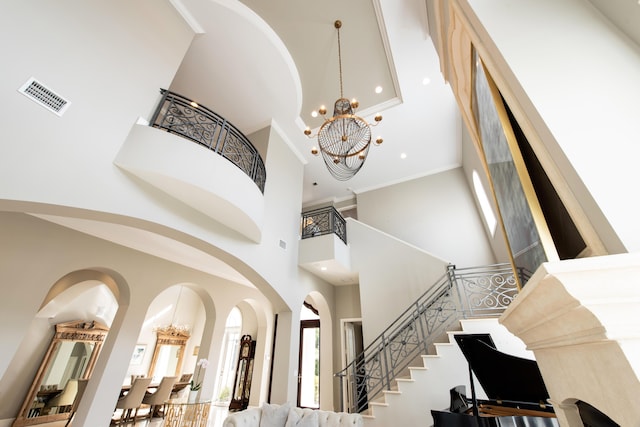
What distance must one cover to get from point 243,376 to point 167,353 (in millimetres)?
2737

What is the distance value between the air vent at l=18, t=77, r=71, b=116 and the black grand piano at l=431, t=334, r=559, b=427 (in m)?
4.44

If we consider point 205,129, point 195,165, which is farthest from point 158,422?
point 205,129

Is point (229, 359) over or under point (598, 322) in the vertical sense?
over

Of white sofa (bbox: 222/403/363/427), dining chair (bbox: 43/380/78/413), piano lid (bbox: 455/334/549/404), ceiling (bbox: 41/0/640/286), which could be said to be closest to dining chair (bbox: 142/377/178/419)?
dining chair (bbox: 43/380/78/413)

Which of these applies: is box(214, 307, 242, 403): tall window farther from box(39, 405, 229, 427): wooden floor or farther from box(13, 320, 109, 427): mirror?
box(13, 320, 109, 427): mirror

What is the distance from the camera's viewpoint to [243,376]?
28.3 ft

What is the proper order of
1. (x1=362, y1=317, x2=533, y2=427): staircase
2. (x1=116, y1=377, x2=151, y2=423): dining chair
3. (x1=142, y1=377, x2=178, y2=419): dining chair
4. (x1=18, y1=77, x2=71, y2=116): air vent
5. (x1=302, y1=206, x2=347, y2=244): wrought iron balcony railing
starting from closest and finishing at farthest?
1. (x1=18, y1=77, x2=71, y2=116): air vent
2. (x1=362, y1=317, x2=533, y2=427): staircase
3. (x1=116, y1=377, x2=151, y2=423): dining chair
4. (x1=142, y1=377, x2=178, y2=419): dining chair
5. (x1=302, y1=206, x2=347, y2=244): wrought iron balcony railing

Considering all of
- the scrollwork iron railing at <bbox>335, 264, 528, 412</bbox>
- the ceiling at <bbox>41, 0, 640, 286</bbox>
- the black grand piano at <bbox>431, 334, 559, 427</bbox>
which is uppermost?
the ceiling at <bbox>41, 0, 640, 286</bbox>

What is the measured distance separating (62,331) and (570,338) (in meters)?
9.28

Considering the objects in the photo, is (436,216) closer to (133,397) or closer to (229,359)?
(229,359)

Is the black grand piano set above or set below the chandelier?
below

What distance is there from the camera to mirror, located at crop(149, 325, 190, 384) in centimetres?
858

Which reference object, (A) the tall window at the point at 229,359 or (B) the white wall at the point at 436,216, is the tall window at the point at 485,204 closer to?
(B) the white wall at the point at 436,216

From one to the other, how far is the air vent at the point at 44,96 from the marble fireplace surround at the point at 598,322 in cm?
376
